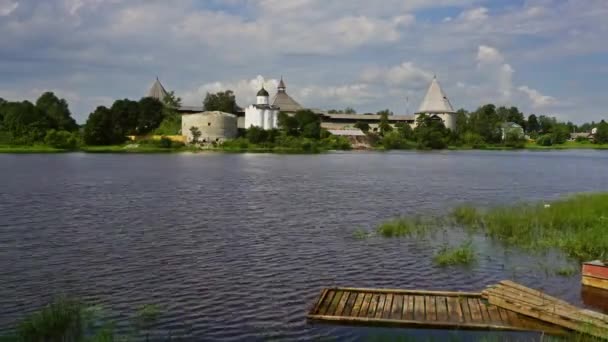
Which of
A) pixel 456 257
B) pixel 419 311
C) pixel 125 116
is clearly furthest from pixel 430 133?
pixel 419 311

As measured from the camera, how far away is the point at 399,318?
9828 millimetres

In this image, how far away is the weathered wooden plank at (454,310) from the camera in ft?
32.3

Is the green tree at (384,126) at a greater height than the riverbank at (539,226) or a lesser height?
greater

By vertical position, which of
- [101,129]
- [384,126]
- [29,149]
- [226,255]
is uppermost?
[384,126]

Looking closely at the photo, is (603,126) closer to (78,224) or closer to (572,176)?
(572,176)

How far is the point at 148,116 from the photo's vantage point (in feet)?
320

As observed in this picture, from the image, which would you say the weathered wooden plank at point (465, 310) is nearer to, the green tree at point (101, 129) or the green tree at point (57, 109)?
the green tree at point (101, 129)

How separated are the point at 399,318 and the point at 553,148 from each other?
12743cm

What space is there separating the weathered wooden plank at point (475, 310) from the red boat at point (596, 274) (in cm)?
314

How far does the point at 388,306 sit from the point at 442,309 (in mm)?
949

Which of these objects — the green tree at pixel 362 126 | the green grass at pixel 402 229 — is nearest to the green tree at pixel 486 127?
the green tree at pixel 362 126

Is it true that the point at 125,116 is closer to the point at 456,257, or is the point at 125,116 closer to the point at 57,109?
the point at 57,109

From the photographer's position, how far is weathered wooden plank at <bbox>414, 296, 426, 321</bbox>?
32.4 ft

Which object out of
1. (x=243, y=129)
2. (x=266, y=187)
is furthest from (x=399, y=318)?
(x=243, y=129)
